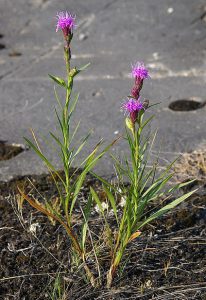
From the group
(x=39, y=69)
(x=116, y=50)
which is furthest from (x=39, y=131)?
(x=116, y=50)

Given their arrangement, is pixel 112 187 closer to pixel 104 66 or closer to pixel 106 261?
pixel 106 261

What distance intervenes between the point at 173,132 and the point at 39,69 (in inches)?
57.5

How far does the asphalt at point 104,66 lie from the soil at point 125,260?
1.87 ft

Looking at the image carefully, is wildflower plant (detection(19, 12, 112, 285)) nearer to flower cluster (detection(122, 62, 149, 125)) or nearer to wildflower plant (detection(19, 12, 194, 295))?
wildflower plant (detection(19, 12, 194, 295))

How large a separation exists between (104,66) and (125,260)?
8.25 feet

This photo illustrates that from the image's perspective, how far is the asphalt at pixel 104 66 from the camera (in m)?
3.72

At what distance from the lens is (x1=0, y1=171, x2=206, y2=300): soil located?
2361mm

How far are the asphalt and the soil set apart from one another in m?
0.57

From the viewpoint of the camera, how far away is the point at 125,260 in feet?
8.05

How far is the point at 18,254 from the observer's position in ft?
8.55

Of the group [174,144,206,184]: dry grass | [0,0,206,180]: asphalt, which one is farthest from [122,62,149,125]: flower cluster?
[0,0,206,180]: asphalt

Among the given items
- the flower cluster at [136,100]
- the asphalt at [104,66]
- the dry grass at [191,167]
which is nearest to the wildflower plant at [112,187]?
the flower cluster at [136,100]

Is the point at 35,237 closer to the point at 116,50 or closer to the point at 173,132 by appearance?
the point at 173,132

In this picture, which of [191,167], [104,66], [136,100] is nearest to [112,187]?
[136,100]
